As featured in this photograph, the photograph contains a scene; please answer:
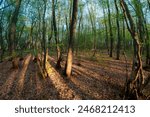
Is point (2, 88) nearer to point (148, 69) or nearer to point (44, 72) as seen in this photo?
point (44, 72)

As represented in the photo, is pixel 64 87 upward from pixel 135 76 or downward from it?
downward

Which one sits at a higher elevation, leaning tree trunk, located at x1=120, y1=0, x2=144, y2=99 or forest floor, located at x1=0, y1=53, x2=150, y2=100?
leaning tree trunk, located at x1=120, y1=0, x2=144, y2=99

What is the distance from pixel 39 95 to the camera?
11.4 m

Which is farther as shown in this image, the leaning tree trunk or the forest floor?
the forest floor

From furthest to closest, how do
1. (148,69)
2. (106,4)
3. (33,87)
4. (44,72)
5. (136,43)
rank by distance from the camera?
1. (106,4)
2. (148,69)
3. (44,72)
4. (33,87)
5. (136,43)

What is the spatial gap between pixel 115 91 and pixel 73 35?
17.9 feet

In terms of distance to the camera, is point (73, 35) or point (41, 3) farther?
point (41, 3)

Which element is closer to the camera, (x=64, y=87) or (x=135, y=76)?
(x=135, y=76)

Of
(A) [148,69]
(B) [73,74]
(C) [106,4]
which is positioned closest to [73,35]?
(B) [73,74]

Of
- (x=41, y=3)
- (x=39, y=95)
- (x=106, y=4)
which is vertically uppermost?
(x=106, y=4)

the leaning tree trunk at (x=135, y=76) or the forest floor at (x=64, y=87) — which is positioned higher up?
the leaning tree trunk at (x=135, y=76)

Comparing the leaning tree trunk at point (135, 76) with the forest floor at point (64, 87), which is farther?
the forest floor at point (64, 87)

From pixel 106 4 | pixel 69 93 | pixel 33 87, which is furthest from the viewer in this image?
pixel 106 4

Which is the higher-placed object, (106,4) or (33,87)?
(106,4)
